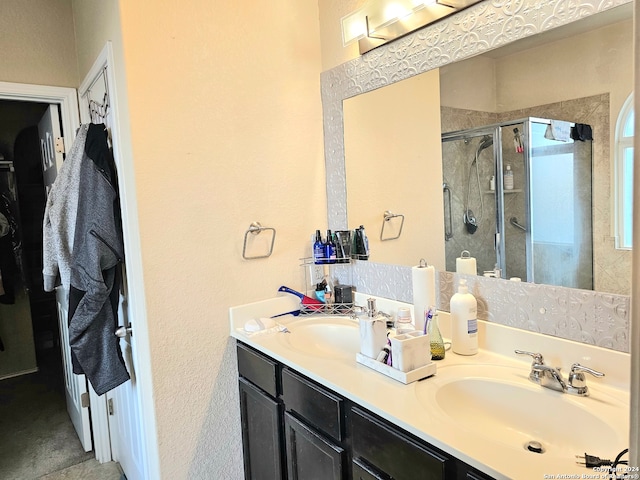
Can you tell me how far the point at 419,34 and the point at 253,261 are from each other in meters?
1.08

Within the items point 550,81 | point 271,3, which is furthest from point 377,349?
point 271,3

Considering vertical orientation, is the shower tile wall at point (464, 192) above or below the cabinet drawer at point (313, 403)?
above

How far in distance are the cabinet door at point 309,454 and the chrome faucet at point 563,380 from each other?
583 mm

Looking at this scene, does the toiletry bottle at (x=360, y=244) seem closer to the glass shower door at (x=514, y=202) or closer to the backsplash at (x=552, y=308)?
the backsplash at (x=552, y=308)

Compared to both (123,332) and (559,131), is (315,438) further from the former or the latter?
(559,131)

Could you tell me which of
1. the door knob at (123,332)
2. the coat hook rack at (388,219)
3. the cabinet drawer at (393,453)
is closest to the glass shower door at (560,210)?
the coat hook rack at (388,219)

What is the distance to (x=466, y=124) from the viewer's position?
150cm

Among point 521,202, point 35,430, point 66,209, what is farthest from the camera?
point 35,430

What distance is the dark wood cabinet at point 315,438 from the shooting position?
102 cm

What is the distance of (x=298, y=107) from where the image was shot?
77.8 inches

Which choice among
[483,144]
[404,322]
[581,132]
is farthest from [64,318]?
[581,132]

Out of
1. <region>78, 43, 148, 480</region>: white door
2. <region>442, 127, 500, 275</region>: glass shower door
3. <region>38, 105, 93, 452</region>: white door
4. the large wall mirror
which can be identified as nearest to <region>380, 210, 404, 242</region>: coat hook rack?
the large wall mirror

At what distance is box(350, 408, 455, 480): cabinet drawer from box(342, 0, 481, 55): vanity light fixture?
4.21ft

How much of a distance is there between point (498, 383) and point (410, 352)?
0.82 ft
